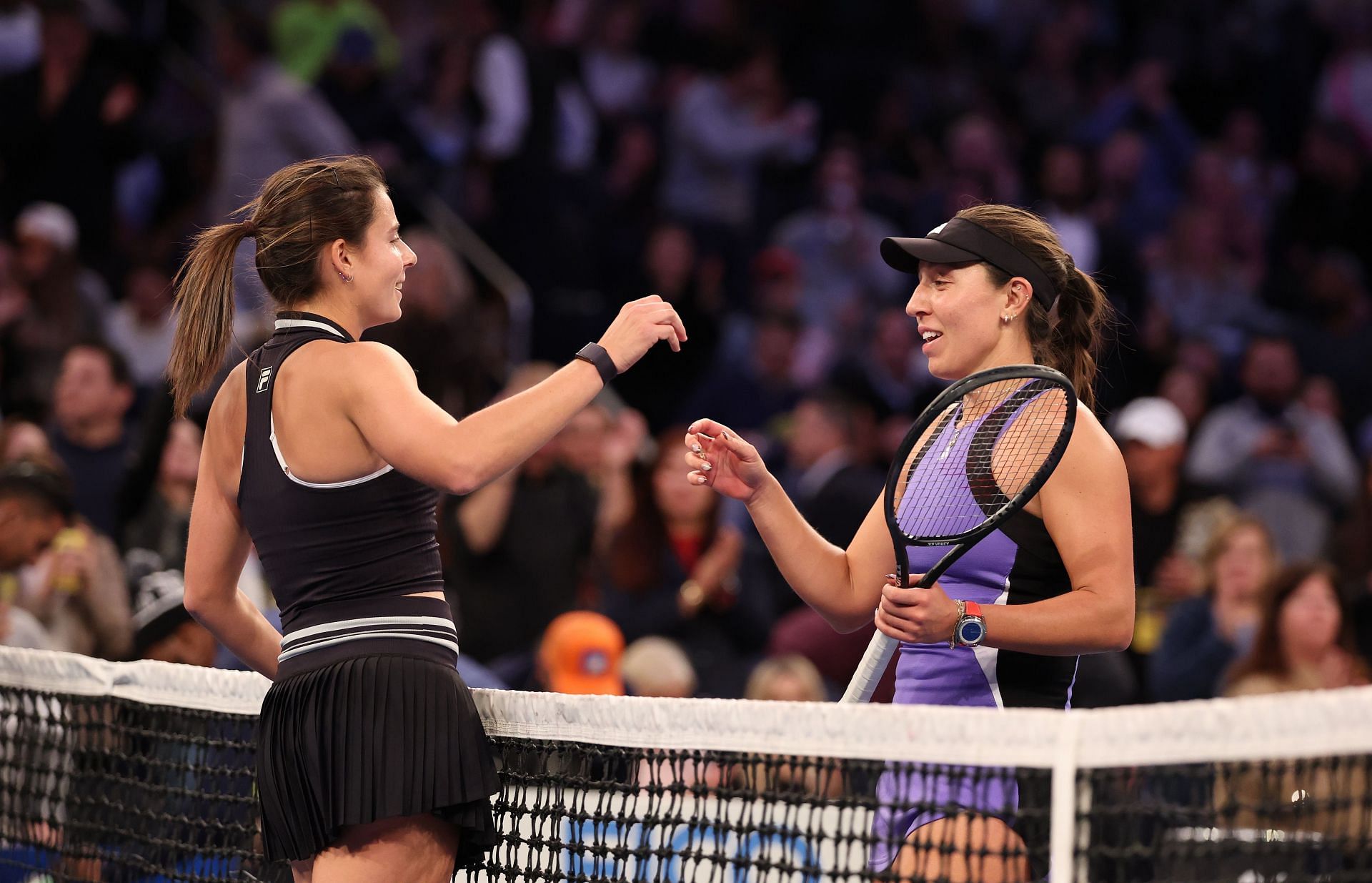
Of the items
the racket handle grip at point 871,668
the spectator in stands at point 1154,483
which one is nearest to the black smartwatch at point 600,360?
the racket handle grip at point 871,668

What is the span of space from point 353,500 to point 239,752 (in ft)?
3.47

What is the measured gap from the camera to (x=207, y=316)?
10.9 feet

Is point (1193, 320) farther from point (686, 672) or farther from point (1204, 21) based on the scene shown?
point (686, 672)

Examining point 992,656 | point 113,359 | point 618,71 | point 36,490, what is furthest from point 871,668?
point 618,71

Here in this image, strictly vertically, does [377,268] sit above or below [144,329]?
below

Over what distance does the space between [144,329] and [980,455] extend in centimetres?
707

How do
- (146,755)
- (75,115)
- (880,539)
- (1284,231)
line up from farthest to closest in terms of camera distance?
(1284,231)
(75,115)
(146,755)
(880,539)

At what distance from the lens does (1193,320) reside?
11.8 meters

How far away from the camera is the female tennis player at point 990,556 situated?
296 cm

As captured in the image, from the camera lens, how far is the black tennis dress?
3.04 meters

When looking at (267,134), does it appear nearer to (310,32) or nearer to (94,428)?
(310,32)

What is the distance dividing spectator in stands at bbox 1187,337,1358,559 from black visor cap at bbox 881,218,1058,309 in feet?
20.6

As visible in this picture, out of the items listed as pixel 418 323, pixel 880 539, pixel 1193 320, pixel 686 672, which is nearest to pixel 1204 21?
pixel 1193 320

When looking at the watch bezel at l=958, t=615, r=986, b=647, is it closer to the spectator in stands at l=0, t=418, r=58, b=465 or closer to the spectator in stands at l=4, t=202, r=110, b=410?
the spectator in stands at l=0, t=418, r=58, b=465
